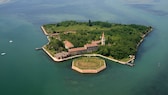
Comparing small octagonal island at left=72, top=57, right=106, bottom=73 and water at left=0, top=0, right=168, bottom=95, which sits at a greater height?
small octagonal island at left=72, top=57, right=106, bottom=73

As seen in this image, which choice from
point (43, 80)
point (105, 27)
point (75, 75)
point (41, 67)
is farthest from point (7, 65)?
point (105, 27)

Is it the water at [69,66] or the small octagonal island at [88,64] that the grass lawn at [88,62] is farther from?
the water at [69,66]

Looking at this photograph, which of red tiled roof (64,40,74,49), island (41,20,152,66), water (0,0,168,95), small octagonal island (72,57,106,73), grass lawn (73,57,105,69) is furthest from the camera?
red tiled roof (64,40,74,49)

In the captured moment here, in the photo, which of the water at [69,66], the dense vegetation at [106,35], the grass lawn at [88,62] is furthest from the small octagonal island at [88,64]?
the dense vegetation at [106,35]

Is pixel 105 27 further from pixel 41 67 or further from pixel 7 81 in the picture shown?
pixel 7 81

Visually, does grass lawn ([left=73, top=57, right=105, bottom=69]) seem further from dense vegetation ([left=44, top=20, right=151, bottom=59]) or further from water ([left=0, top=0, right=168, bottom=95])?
dense vegetation ([left=44, top=20, right=151, bottom=59])

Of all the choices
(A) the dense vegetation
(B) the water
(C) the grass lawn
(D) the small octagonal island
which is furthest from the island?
(D) the small octagonal island
